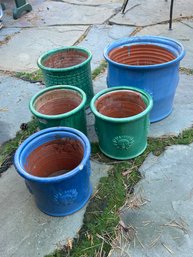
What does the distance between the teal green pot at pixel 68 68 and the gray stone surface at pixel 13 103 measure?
0.44m

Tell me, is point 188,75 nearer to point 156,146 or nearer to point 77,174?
point 156,146

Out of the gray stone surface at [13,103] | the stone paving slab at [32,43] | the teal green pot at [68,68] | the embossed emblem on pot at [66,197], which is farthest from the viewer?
the stone paving slab at [32,43]

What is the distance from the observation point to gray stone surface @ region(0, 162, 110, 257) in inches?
71.3

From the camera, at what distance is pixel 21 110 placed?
292cm

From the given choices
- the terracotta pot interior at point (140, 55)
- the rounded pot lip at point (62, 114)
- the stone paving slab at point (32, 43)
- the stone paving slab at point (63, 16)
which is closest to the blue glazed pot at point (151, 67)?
the terracotta pot interior at point (140, 55)

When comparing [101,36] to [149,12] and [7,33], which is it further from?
[7,33]

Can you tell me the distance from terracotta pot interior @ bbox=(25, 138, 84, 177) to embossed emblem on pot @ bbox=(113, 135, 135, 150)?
286 mm

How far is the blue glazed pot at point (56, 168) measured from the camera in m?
1.74

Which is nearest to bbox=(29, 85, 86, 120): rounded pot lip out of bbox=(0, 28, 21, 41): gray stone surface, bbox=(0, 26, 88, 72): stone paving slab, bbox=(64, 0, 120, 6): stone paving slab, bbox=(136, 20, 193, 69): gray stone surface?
bbox=(0, 26, 88, 72): stone paving slab

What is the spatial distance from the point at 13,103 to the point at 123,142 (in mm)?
1330

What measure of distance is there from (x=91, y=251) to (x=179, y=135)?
113 cm

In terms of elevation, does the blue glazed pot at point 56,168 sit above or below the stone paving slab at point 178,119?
above

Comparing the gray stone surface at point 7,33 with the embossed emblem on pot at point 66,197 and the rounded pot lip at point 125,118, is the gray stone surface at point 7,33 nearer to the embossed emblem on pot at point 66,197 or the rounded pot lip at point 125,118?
the rounded pot lip at point 125,118

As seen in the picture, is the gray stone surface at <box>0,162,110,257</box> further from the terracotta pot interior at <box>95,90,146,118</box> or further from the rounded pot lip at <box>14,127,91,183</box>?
the terracotta pot interior at <box>95,90,146,118</box>
